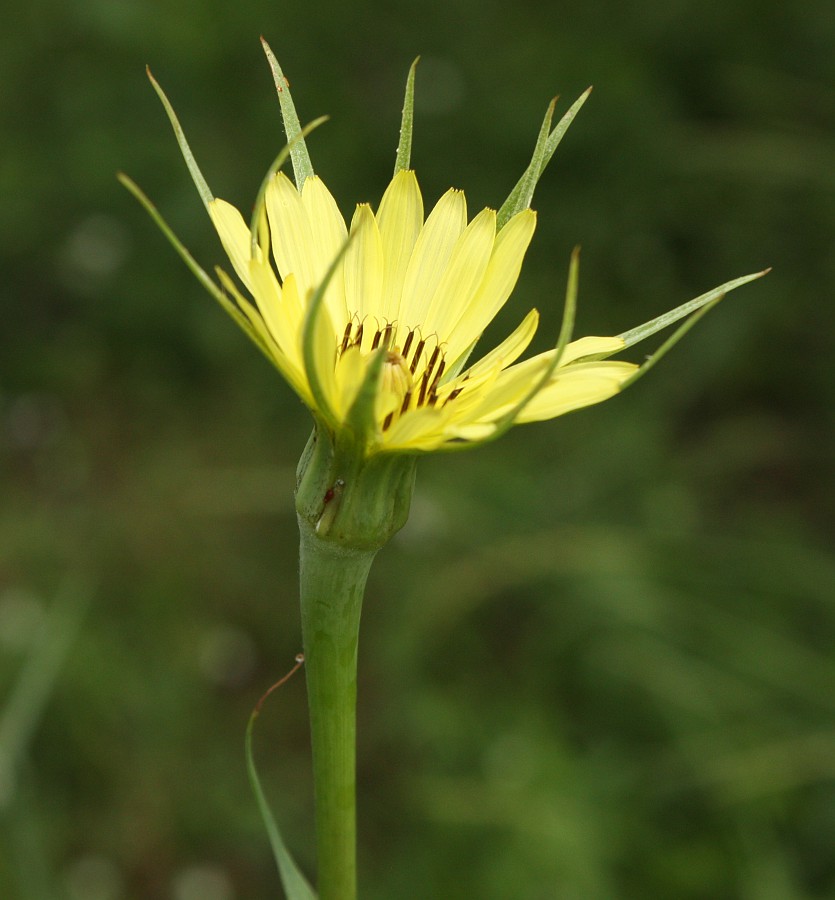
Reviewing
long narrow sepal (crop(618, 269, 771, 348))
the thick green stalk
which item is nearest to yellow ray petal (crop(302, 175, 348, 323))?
the thick green stalk

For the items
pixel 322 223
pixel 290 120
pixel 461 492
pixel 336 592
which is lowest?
pixel 461 492

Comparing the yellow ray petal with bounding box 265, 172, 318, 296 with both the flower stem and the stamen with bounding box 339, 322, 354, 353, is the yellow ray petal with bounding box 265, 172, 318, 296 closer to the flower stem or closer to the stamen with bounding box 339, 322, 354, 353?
the stamen with bounding box 339, 322, 354, 353

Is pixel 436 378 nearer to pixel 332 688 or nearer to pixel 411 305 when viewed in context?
pixel 411 305

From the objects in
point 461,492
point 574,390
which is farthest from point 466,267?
point 461,492

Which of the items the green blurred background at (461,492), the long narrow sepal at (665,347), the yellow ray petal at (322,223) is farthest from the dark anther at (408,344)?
the green blurred background at (461,492)

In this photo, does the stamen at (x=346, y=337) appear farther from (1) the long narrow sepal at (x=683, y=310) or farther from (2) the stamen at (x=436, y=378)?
(1) the long narrow sepal at (x=683, y=310)

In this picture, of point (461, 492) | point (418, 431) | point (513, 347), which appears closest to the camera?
point (418, 431)

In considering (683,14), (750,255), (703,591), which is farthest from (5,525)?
(683,14)
